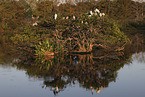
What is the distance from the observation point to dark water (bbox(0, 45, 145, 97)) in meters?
12.0

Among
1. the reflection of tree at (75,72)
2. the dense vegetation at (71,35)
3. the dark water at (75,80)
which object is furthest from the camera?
the dense vegetation at (71,35)

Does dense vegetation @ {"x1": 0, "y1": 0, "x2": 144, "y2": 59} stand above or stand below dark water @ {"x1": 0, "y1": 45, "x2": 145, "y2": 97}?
above

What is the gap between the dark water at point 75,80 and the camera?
12018 millimetres

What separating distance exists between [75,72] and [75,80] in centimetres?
206

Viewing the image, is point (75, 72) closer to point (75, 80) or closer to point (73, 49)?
point (75, 80)

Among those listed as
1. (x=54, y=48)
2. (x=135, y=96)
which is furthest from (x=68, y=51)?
(x=135, y=96)

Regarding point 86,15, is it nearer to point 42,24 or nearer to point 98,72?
point 42,24

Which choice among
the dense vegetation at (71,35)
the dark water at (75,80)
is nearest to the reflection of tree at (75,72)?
the dark water at (75,80)

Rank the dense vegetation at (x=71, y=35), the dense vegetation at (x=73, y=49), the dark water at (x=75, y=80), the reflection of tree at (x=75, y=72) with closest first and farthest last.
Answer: the dark water at (x=75, y=80) → the reflection of tree at (x=75, y=72) → the dense vegetation at (x=73, y=49) → the dense vegetation at (x=71, y=35)

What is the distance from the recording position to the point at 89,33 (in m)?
24.5

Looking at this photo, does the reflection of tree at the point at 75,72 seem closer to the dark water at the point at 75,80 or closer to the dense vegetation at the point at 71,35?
the dark water at the point at 75,80

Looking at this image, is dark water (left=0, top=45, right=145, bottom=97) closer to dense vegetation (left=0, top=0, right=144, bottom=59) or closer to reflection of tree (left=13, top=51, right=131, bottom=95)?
reflection of tree (left=13, top=51, right=131, bottom=95)

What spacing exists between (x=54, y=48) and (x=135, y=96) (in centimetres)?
1241

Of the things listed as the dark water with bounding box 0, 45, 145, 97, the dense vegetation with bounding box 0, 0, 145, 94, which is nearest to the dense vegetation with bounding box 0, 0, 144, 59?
the dense vegetation with bounding box 0, 0, 145, 94
